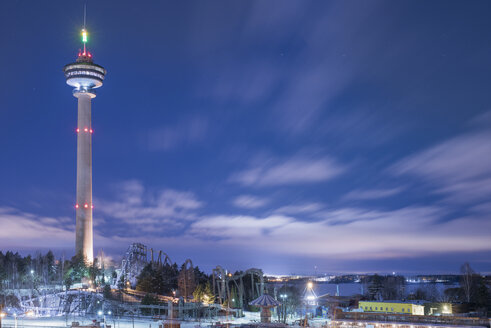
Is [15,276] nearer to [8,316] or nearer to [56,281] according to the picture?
[56,281]

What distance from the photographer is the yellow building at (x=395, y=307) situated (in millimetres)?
54688

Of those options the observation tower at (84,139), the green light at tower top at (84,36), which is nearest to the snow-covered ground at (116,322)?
the observation tower at (84,139)

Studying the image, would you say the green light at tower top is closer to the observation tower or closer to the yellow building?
the observation tower

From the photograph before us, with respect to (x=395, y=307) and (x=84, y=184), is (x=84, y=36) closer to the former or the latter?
(x=84, y=184)

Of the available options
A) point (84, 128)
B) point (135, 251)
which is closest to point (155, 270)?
point (135, 251)

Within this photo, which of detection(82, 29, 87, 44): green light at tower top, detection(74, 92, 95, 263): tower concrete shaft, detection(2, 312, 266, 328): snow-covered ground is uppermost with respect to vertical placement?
detection(82, 29, 87, 44): green light at tower top

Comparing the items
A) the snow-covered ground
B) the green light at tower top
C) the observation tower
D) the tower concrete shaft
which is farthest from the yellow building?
the green light at tower top

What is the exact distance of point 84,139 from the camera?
394ft

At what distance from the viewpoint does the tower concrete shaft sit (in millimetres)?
115750

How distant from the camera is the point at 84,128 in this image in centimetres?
12056

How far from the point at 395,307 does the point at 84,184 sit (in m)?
85.0

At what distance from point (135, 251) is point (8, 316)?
32.8 m

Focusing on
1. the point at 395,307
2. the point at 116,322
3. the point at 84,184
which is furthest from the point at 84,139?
the point at 395,307

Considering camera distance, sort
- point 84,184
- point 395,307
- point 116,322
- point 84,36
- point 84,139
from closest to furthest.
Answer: point 116,322
point 395,307
point 84,184
point 84,139
point 84,36
